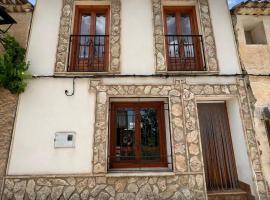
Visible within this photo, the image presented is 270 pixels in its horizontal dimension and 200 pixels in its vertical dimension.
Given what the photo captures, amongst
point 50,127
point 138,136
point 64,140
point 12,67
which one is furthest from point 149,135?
point 12,67

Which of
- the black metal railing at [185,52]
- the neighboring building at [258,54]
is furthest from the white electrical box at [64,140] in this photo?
the neighboring building at [258,54]

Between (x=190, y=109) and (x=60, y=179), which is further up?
(x=190, y=109)

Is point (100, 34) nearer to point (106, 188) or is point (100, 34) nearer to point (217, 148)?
point (106, 188)

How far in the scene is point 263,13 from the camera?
570cm

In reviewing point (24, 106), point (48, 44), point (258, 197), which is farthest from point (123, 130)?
point (258, 197)

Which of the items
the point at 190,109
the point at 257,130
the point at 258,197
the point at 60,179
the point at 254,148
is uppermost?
the point at 190,109

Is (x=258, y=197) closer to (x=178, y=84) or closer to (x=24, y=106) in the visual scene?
(x=178, y=84)

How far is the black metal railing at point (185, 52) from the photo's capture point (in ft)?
17.7

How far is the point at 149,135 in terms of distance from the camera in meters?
5.03

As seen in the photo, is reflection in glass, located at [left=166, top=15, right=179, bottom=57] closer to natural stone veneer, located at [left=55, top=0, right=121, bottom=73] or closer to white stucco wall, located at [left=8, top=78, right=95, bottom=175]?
natural stone veneer, located at [left=55, top=0, right=121, bottom=73]

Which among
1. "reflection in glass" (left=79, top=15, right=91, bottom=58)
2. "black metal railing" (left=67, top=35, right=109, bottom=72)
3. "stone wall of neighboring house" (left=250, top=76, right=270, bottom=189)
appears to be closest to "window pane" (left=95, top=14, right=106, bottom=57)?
"black metal railing" (left=67, top=35, right=109, bottom=72)

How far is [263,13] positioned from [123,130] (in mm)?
5183

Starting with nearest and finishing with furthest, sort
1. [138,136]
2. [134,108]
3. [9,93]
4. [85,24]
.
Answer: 1. [9,93]
2. [138,136]
3. [134,108]
4. [85,24]

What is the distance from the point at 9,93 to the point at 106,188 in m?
3.17
